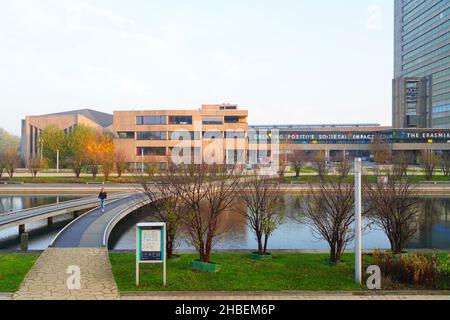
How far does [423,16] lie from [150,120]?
247ft

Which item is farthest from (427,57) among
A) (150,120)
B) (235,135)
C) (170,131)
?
(150,120)

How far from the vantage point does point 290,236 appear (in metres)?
21.7

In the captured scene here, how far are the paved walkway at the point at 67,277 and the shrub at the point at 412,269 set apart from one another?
8.40 m

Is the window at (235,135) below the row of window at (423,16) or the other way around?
below

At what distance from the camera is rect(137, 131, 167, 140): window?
67.3m

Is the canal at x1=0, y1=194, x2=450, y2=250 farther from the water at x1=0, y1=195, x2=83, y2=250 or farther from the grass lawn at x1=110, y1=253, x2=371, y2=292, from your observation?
the grass lawn at x1=110, y1=253, x2=371, y2=292

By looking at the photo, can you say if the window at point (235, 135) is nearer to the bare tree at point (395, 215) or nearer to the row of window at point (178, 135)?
the row of window at point (178, 135)

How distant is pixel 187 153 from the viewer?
67.7 m

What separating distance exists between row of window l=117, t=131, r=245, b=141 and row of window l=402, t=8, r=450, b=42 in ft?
191

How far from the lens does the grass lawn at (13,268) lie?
1084cm

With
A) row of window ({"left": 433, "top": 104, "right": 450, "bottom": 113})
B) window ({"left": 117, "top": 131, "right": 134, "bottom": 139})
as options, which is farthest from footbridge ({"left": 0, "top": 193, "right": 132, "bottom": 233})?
row of window ({"left": 433, "top": 104, "right": 450, "bottom": 113})

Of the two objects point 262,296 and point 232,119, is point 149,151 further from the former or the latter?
point 262,296

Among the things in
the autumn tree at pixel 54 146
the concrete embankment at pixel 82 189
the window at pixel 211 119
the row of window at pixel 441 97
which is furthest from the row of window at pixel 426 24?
the autumn tree at pixel 54 146

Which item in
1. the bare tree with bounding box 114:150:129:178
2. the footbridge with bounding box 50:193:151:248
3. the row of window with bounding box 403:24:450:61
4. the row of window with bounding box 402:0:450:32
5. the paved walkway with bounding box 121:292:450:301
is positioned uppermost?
the row of window with bounding box 402:0:450:32
